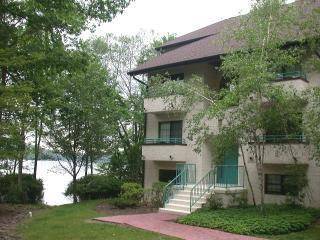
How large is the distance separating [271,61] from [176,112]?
8.55 metres

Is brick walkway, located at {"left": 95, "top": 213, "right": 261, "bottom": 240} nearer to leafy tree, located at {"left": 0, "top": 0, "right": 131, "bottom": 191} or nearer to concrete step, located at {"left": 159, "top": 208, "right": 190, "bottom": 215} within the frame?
concrete step, located at {"left": 159, "top": 208, "right": 190, "bottom": 215}

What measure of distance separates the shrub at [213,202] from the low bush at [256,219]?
2.18 ft

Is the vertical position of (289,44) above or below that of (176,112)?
above

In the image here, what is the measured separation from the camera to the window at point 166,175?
2539 cm

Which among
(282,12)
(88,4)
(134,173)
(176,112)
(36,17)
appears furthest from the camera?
(134,173)

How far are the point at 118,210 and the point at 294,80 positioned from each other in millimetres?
9854

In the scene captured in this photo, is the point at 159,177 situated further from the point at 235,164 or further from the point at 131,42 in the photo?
the point at 131,42

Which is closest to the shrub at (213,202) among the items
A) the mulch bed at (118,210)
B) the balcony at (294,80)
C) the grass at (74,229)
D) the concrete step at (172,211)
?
the concrete step at (172,211)

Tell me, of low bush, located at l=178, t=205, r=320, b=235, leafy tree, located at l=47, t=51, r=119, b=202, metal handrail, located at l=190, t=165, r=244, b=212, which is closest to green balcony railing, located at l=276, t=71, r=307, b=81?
metal handrail, located at l=190, t=165, r=244, b=212

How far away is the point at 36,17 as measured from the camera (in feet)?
39.9

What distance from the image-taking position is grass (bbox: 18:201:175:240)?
14172 mm

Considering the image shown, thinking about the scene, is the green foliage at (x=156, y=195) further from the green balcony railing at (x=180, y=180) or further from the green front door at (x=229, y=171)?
the green front door at (x=229, y=171)

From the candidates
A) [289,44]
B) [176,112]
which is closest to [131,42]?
[176,112]

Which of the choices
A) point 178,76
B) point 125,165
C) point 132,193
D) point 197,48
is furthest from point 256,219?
point 125,165
